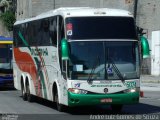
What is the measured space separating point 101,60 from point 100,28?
103 centimetres

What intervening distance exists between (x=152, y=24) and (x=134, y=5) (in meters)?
2.65

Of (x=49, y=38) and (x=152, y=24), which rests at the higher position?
(x=49, y=38)

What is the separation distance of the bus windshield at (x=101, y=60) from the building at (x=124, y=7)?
32359mm

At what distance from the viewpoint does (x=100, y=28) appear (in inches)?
703

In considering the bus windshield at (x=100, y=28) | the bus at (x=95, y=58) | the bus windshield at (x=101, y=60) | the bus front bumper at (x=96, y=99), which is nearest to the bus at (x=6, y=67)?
the bus at (x=95, y=58)

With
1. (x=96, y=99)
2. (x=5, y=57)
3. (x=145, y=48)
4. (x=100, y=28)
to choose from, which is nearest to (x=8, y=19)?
(x=5, y=57)

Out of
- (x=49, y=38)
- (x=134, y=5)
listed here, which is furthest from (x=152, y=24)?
(x=49, y=38)

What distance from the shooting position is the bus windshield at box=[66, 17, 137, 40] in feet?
58.1

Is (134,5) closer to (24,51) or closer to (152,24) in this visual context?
(152,24)

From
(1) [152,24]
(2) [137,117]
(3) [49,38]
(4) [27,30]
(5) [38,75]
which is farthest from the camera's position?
(1) [152,24]

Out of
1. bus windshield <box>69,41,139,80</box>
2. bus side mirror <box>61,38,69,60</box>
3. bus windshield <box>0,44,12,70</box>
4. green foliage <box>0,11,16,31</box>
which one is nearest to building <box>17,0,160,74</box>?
green foliage <box>0,11,16,31</box>

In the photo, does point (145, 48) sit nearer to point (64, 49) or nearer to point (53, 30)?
point (64, 49)

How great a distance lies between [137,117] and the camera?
16781 mm

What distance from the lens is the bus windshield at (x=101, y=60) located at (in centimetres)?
1739
